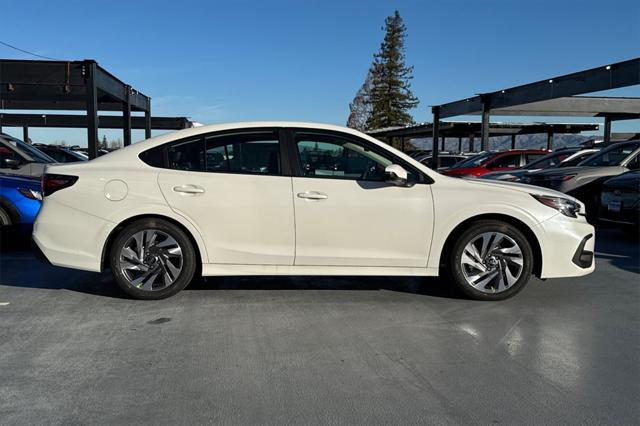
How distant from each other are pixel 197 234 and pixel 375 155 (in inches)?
71.2

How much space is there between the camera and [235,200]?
199 inches

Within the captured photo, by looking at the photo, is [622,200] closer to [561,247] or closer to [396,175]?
[561,247]

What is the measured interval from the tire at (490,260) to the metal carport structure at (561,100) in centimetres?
1296

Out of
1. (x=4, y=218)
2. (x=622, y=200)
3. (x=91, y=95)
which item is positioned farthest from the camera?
(x=91, y=95)

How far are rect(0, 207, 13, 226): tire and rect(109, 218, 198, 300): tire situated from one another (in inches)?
128

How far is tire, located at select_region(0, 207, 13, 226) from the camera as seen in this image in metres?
7.43

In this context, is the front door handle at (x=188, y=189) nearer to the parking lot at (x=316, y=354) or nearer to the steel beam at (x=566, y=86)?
the parking lot at (x=316, y=354)

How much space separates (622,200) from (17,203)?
8723mm

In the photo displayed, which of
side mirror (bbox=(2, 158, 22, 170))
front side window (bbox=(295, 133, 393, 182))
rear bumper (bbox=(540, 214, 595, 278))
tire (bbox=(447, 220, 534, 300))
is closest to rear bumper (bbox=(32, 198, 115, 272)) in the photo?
front side window (bbox=(295, 133, 393, 182))

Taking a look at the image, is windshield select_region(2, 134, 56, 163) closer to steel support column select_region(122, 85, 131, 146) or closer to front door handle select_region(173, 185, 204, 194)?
front door handle select_region(173, 185, 204, 194)

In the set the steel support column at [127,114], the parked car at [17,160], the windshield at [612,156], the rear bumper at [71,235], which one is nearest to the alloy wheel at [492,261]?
the rear bumper at [71,235]

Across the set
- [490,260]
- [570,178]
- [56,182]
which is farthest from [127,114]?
[490,260]

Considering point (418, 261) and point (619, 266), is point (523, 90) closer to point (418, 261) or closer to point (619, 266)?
point (619, 266)

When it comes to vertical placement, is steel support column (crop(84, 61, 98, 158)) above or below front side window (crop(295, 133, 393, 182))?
above
